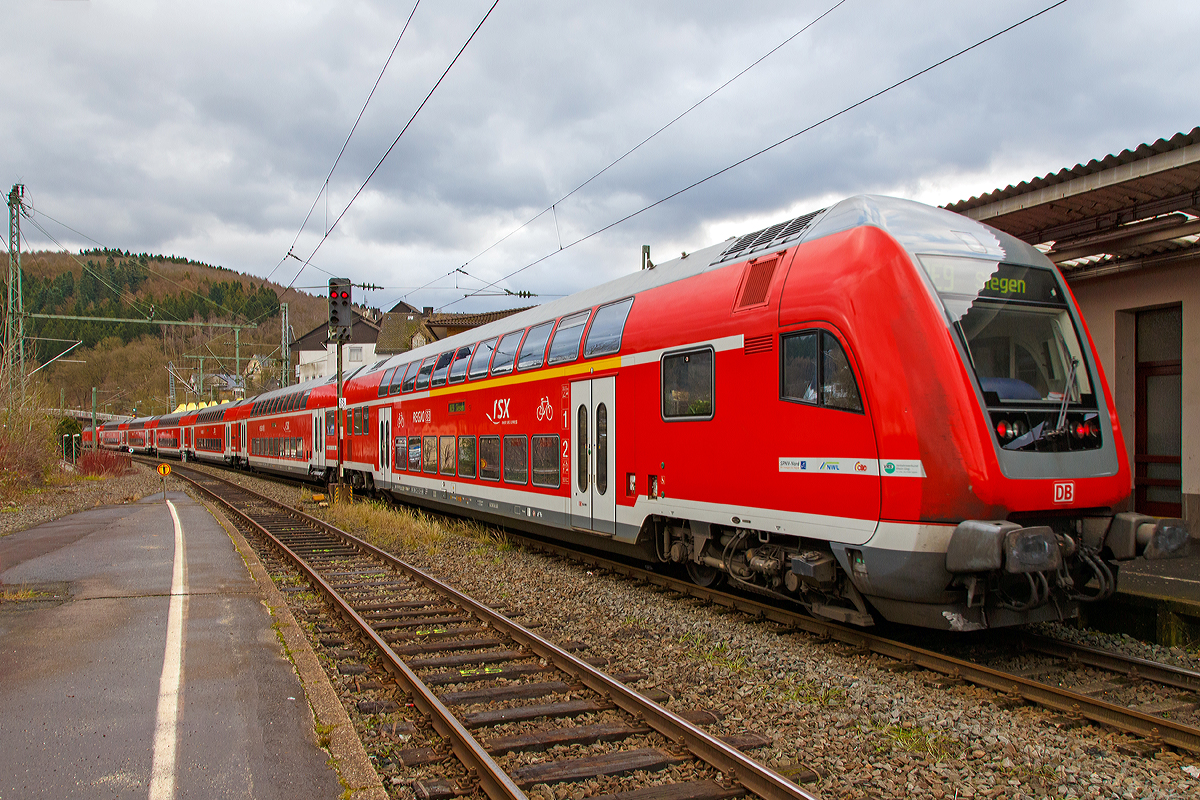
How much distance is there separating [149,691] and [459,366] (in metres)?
8.56

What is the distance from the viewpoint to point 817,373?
610cm

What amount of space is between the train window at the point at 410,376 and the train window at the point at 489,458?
3835 mm

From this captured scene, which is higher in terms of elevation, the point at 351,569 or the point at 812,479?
the point at 812,479

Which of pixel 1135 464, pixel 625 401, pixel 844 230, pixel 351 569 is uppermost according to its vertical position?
pixel 844 230

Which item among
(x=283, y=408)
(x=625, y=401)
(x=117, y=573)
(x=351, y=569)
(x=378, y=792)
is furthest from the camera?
(x=283, y=408)

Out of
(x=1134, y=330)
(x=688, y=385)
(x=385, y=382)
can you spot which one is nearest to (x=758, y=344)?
→ (x=688, y=385)

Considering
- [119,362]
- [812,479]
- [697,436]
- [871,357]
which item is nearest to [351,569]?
[697,436]

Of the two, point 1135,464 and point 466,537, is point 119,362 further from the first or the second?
point 1135,464

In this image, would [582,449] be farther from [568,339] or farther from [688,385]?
[688,385]

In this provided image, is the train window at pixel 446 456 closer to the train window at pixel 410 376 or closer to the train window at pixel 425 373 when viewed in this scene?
the train window at pixel 425 373

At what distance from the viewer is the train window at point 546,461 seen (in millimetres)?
10219

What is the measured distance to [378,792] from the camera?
153 inches

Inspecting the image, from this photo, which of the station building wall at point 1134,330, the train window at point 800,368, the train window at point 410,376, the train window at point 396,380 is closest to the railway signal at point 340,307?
the train window at point 396,380

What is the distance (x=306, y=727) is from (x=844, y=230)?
5.18m
